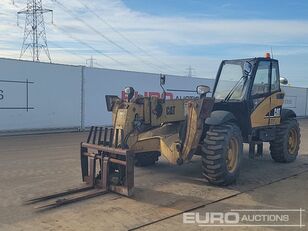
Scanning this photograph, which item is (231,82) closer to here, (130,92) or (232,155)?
(232,155)

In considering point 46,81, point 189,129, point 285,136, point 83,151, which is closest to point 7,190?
point 83,151

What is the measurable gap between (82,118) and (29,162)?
→ 8.12 metres

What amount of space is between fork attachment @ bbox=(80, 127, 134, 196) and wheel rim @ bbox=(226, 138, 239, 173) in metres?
2.12

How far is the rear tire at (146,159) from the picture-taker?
28.9ft

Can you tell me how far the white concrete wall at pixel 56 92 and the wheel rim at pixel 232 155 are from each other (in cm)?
1000

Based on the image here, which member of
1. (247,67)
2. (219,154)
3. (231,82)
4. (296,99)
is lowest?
(219,154)

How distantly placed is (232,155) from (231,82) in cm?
213

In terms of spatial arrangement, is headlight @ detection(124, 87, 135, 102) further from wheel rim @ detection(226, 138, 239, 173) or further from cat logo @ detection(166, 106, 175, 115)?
wheel rim @ detection(226, 138, 239, 173)

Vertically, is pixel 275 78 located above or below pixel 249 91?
above

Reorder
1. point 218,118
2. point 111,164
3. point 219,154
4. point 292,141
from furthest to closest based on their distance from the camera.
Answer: point 292,141 < point 218,118 < point 219,154 < point 111,164

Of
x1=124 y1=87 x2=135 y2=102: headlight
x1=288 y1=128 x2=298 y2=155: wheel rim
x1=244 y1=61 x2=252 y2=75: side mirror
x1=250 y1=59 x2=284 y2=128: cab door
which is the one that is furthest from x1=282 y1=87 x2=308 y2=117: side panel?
x1=124 y1=87 x2=135 y2=102: headlight

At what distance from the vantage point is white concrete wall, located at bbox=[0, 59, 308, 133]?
15.0m

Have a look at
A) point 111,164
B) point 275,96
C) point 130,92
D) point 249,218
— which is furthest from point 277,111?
point 111,164

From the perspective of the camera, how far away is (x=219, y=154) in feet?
23.0
